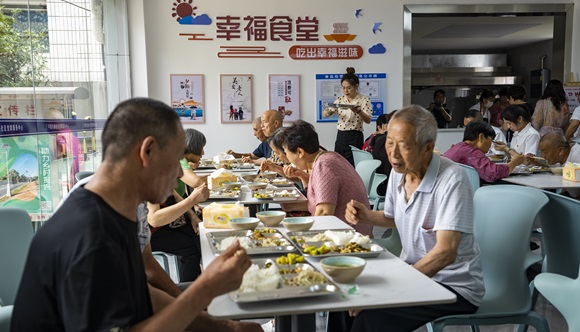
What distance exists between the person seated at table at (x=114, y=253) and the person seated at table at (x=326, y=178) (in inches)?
53.5

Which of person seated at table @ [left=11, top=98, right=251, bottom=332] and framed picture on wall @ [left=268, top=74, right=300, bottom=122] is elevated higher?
framed picture on wall @ [left=268, top=74, right=300, bottom=122]

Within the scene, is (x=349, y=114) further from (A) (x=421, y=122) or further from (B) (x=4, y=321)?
(B) (x=4, y=321)

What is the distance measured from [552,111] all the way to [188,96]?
4.60 m

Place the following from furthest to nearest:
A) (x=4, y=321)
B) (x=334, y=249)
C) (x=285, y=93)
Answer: (x=285, y=93) → (x=334, y=249) → (x=4, y=321)

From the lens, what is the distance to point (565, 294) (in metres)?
1.70

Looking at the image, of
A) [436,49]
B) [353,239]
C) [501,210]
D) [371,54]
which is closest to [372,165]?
[501,210]

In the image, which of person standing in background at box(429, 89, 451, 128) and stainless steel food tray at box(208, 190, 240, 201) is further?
person standing in background at box(429, 89, 451, 128)

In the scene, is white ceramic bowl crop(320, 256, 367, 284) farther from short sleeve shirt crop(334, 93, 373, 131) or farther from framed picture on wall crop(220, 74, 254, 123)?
framed picture on wall crop(220, 74, 254, 123)

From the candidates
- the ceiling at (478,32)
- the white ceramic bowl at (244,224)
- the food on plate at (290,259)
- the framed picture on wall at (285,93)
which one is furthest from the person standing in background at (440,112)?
the food on plate at (290,259)

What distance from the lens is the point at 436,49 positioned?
11.6 meters

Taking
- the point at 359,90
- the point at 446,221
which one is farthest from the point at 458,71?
the point at 446,221

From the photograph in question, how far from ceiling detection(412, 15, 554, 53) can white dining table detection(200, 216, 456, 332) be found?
6596 millimetres

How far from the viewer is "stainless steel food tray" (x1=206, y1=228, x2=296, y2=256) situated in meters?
1.91

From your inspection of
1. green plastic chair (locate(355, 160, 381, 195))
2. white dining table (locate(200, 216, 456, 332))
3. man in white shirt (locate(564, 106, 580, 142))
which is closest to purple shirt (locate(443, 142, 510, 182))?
green plastic chair (locate(355, 160, 381, 195))
